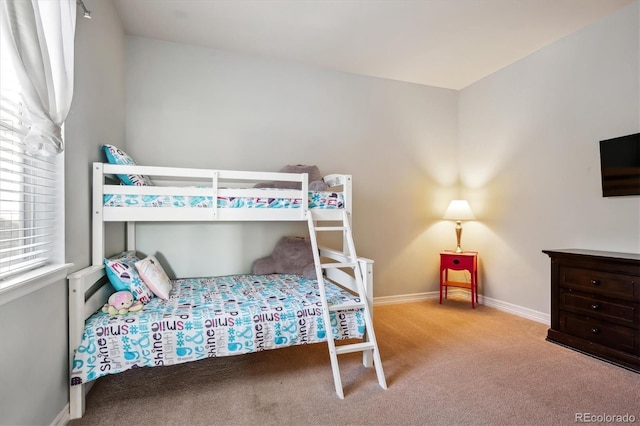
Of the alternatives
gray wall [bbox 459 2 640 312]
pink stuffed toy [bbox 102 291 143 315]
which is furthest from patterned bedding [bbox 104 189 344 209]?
gray wall [bbox 459 2 640 312]

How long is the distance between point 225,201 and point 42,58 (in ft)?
4.18

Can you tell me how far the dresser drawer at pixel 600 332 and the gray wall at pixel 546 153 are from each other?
1.90 feet

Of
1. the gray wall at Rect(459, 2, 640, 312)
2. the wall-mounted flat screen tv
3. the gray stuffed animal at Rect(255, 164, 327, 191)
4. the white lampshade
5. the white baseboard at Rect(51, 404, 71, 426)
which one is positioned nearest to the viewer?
the white baseboard at Rect(51, 404, 71, 426)

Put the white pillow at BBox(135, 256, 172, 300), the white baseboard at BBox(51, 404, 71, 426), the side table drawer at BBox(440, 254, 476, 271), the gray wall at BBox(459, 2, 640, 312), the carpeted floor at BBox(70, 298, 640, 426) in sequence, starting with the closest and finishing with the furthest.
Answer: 1. the white baseboard at BBox(51, 404, 71, 426)
2. the carpeted floor at BBox(70, 298, 640, 426)
3. the white pillow at BBox(135, 256, 172, 300)
4. the gray wall at BBox(459, 2, 640, 312)
5. the side table drawer at BBox(440, 254, 476, 271)

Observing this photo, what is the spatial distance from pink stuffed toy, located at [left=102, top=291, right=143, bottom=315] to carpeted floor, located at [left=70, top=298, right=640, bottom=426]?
0.51 metres

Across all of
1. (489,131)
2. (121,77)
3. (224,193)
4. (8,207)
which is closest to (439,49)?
(489,131)

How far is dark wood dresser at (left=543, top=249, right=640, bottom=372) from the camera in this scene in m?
2.31

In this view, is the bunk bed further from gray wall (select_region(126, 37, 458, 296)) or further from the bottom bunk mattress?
gray wall (select_region(126, 37, 458, 296))

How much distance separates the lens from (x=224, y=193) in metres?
2.37

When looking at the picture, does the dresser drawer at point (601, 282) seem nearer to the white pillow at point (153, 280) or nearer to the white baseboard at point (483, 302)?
the white baseboard at point (483, 302)

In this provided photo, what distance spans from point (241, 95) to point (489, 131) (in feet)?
9.45

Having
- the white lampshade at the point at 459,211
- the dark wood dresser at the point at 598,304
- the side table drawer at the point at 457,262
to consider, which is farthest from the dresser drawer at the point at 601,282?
the white lampshade at the point at 459,211

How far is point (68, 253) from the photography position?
5.87 feet

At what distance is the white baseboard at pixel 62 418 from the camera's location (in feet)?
5.29
